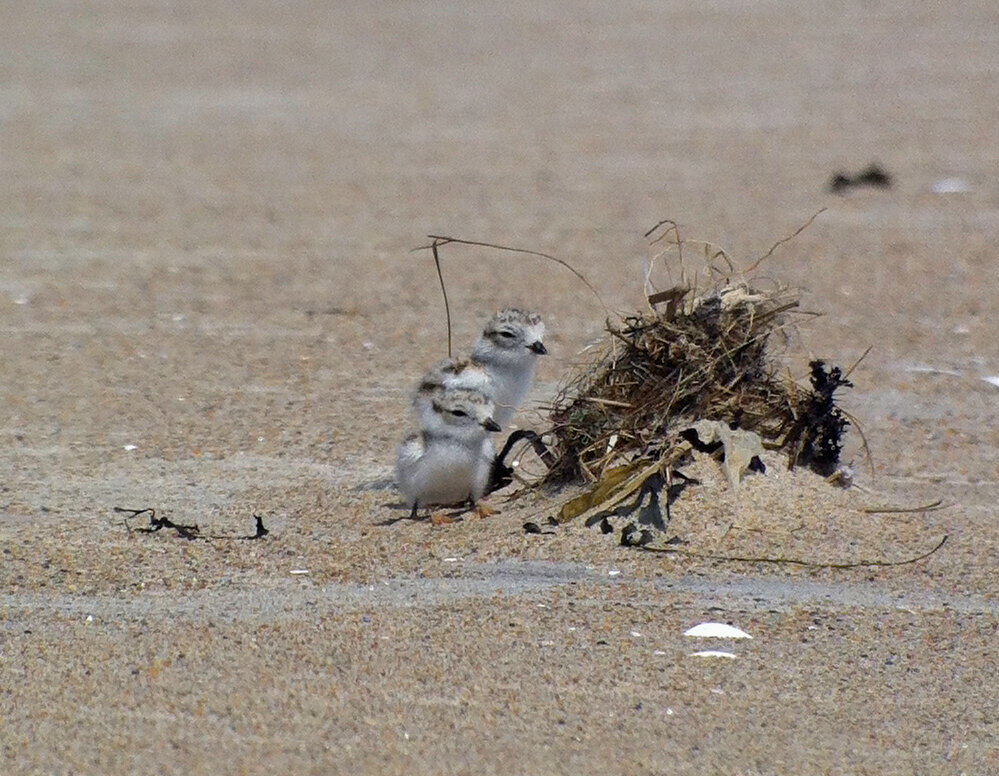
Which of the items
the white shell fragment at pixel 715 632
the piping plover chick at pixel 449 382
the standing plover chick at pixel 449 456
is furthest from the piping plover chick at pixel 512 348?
the white shell fragment at pixel 715 632

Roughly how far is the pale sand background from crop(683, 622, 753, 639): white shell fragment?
48 millimetres

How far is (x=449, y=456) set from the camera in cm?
627

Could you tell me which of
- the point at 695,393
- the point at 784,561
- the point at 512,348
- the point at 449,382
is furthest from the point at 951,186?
the point at 784,561

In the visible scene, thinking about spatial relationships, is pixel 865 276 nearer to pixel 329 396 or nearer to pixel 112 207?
pixel 329 396

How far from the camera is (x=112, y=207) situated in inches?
528

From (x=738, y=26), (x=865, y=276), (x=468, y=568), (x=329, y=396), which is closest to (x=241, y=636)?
(x=468, y=568)

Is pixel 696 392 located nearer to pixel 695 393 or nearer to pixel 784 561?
pixel 695 393

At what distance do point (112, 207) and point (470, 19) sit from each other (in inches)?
449

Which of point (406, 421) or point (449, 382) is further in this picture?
point (406, 421)

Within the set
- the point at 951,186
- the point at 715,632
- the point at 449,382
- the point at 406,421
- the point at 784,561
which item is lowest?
the point at 715,632

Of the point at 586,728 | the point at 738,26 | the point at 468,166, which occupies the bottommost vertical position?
the point at 586,728

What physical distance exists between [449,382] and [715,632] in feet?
5.84

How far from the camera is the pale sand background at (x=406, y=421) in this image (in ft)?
15.6

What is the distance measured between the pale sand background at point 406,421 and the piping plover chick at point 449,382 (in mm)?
350
